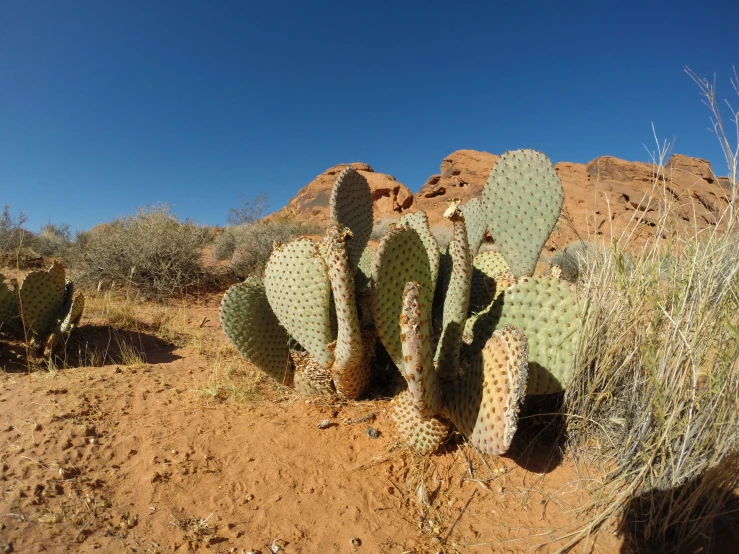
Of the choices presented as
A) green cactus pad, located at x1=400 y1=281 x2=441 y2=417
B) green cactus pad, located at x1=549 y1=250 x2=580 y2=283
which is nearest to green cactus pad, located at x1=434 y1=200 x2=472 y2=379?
green cactus pad, located at x1=400 y1=281 x2=441 y2=417

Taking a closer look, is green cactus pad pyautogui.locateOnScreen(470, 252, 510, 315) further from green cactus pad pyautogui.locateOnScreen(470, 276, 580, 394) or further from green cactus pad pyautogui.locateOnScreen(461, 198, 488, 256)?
green cactus pad pyautogui.locateOnScreen(470, 276, 580, 394)

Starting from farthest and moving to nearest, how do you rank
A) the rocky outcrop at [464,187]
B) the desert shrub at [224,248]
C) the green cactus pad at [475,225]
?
the rocky outcrop at [464,187] < the desert shrub at [224,248] < the green cactus pad at [475,225]

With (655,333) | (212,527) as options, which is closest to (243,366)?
(212,527)

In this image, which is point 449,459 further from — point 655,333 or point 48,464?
point 48,464

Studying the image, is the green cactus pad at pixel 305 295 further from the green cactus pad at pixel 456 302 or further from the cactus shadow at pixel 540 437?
the cactus shadow at pixel 540 437

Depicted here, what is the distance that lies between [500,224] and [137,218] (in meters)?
8.61

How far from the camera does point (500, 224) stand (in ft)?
9.57

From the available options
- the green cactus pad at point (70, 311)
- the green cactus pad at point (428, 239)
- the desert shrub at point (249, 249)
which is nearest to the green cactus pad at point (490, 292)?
the green cactus pad at point (428, 239)

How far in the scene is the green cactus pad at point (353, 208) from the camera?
2.89 metres

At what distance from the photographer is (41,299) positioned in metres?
3.91

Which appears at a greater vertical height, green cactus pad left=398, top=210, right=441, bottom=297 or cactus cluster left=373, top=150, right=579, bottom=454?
green cactus pad left=398, top=210, right=441, bottom=297

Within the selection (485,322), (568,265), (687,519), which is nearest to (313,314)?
(485,322)

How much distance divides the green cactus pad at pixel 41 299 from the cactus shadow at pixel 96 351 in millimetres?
204

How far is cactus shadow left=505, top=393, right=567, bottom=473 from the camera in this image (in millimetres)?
2270
